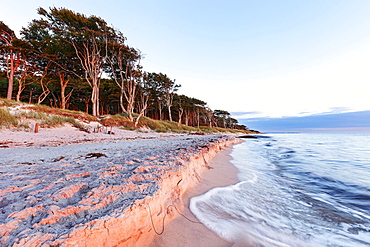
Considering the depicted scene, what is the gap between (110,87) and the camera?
93.0 feet

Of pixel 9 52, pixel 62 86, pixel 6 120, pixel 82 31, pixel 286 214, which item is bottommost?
pixel 286 214

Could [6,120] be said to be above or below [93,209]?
above

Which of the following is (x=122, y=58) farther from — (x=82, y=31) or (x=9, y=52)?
(x=9, y=52)

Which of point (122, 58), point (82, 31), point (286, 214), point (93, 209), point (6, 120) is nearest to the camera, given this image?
point (93, 209)

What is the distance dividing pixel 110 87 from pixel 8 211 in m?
30.4

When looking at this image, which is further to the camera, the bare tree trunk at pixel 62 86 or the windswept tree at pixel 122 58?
the bare tree trunk at pixel 62 86

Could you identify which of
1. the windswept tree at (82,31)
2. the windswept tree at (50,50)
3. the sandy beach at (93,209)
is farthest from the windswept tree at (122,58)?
the sandy beach at (93,209)

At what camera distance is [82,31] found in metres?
17.3

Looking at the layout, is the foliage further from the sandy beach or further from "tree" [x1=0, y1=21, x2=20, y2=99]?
"tree" [x1=0, y1=21, x2=20, y2=99]

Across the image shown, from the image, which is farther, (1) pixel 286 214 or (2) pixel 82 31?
(2) pixel 82 31

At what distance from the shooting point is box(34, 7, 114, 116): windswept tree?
15938 millimetres

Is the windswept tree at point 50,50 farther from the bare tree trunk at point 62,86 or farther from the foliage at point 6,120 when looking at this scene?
the foliage at point 6,120

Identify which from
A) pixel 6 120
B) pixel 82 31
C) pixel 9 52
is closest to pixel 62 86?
pixel 9 52

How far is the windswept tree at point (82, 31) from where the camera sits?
1594 centimetres
